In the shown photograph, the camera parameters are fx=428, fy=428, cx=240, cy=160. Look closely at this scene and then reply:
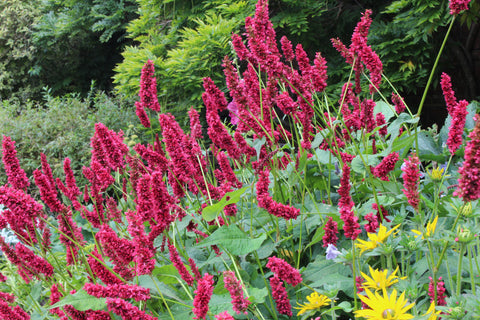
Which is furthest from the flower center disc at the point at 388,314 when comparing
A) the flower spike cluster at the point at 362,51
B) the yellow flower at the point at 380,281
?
the flower spike cluster at the point at 362,51

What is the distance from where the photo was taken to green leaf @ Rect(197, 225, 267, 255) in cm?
116

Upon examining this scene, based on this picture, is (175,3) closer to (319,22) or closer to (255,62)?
(319,22)

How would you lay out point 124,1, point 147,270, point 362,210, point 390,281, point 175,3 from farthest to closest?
point 124,1, point 175,3, point 362,210, point 147,270, point 390,281

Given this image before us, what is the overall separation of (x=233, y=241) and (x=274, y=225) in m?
0.33

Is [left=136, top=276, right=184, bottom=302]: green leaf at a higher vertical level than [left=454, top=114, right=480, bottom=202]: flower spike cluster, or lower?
lower

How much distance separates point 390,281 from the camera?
93 centimetres

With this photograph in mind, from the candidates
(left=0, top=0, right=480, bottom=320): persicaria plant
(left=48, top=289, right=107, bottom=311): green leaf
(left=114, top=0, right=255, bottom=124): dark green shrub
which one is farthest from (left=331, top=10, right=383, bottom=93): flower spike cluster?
(left=114, top=0, right=255, bottom=124): dark green shrub

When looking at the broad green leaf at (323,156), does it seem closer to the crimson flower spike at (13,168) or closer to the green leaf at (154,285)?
the green leaf at (154,285)

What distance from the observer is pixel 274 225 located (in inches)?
58.6

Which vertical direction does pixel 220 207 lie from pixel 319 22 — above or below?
below

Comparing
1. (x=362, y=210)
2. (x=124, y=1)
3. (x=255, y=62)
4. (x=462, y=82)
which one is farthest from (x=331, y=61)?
(x=124, y=1)

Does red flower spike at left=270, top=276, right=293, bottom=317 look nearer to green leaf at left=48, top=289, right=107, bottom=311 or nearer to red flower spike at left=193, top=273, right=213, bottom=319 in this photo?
red flower spike at left=193, top=273, right=213, bottom=319

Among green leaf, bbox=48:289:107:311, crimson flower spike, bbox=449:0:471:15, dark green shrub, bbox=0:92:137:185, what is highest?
crimson flower spike, bbox=449:0:471:15

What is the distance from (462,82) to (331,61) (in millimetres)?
1651
